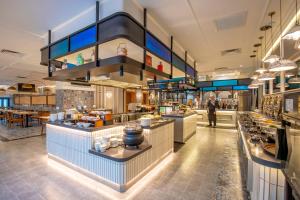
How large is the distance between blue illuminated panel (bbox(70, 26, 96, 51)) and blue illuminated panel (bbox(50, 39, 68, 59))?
218 millimetres

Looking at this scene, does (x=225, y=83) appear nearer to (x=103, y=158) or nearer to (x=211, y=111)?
(x=211, y=111)

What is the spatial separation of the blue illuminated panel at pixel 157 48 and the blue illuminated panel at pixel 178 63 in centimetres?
41

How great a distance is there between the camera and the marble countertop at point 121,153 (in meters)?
2.35

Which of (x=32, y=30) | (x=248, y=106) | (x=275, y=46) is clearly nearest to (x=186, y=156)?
(x=275, y=46)

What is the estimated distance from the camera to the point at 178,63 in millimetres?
4316

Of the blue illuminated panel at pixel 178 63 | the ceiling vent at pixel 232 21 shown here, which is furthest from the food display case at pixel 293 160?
the blue illuminated panel at pixel 178 63

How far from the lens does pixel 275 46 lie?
419 cm

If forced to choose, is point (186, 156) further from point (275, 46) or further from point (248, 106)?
point (248, 106)

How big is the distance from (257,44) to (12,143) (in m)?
8.66

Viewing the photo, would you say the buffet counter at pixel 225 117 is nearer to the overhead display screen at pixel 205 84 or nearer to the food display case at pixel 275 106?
the overhead display screen at pixel 205 84

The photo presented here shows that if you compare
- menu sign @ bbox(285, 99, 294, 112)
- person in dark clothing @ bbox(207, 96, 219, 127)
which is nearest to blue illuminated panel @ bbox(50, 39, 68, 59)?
menu sign @ bbox(285, 99, 294, 112)

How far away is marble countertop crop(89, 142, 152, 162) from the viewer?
2352mm

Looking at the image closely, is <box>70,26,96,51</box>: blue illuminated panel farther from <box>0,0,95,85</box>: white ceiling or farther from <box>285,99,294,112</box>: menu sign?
<box>285,99,294,112</box>: menu sign

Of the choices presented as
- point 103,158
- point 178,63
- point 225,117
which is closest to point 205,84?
point 225,117
